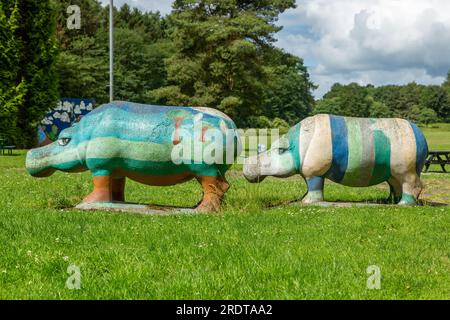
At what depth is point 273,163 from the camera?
29.7 ft

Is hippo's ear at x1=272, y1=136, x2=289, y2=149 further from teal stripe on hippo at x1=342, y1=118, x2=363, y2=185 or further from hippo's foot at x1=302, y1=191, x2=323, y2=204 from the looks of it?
teal stripe on hippo at x1=342, y1=118, x2=363, y2=185

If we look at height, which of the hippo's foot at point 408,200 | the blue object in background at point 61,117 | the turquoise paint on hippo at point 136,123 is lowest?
the hippo's foot at point 408,200

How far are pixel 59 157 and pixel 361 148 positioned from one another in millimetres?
4524

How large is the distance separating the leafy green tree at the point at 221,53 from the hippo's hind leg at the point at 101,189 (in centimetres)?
2155

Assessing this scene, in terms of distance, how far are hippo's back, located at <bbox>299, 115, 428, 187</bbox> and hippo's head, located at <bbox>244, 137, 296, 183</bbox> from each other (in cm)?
26

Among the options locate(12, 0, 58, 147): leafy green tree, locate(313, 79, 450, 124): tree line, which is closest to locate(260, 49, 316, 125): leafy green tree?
locate(313, 79, 450, 124): tree line

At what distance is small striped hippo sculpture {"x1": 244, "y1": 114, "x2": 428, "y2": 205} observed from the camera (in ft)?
28.5

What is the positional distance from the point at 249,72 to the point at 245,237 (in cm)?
2481

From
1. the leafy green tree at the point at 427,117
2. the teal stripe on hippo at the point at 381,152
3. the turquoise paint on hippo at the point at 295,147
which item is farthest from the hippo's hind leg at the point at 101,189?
the leafy green tree at the point at 427,117

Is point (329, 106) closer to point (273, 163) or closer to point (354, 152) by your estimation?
point (273, 163)

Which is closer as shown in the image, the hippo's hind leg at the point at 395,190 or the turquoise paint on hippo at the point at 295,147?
the turquoise paint on hippo at the point at 295,147

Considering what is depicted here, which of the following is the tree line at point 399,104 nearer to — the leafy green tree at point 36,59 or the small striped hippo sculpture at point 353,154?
the leafy green tree at point 36,59

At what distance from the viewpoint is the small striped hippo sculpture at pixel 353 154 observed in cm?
869
